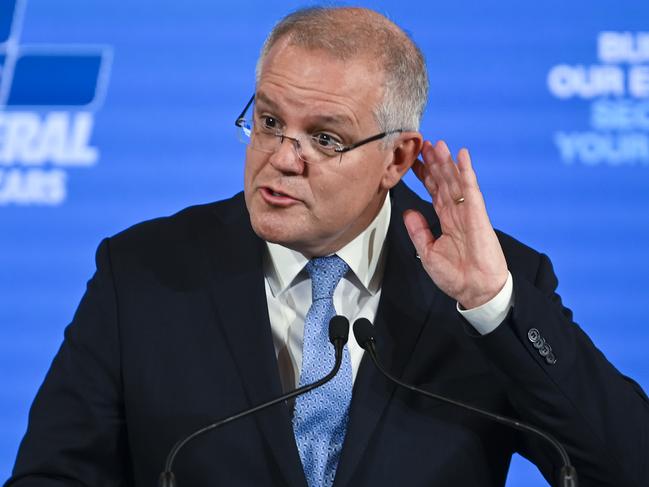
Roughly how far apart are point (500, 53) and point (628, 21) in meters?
0.37

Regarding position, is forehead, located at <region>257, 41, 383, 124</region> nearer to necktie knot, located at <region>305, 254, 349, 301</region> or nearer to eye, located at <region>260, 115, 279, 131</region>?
eye, located at <region>260, 115, 279, 131</region>

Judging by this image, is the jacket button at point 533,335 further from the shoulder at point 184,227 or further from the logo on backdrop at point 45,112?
the logo on backdrop at point 45,112

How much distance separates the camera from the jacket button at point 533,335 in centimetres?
203

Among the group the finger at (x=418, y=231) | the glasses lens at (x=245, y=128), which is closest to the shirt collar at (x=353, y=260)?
the finger at (x=418, y=231)

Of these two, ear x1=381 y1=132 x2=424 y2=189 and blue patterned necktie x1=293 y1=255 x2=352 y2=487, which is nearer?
blue patterned necktie x1=293 y1=255 x2=352 y2=487

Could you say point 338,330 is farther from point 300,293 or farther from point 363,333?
point 300,293

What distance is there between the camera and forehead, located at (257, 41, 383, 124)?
211 centimetres

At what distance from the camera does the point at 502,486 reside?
7.34ft

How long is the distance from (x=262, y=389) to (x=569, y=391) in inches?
22.4

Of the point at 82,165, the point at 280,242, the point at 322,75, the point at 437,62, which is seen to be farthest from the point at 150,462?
the point at 437,62

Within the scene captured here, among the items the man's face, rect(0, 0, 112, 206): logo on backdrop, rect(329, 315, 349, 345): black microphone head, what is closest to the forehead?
the man's face

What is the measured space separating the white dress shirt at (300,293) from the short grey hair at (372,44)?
0.27 m

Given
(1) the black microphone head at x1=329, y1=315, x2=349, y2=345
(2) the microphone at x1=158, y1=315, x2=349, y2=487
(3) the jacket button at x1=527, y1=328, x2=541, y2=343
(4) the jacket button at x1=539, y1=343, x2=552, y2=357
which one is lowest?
(2) the microphone at x1=158, y1=315, x2=349, y2=487

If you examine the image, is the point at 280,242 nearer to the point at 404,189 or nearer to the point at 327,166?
the point at 327,166
